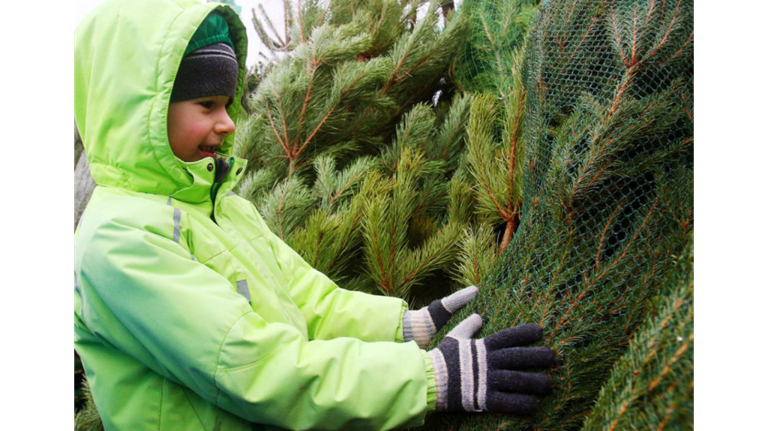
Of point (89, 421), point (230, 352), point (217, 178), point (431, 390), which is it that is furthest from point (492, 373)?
point (89, 421)

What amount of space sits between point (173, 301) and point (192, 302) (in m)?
0.04

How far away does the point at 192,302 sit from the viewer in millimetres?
954

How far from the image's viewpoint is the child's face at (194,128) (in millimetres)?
1224

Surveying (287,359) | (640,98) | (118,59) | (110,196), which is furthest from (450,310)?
(118,59)

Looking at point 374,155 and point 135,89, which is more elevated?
point 135,89

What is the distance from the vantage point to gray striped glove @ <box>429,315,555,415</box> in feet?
2.97

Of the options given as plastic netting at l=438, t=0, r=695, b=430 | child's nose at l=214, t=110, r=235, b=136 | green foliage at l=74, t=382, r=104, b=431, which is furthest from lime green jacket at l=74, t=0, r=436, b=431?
green foliage at l=74, t=382, r=104, b=431

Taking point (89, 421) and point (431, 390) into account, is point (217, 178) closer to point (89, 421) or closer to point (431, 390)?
Result: point (431, 390)

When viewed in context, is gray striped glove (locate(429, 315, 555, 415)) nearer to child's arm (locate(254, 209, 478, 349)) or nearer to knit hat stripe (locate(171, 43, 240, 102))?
child's arm (locate(254, 209, 478, 349))

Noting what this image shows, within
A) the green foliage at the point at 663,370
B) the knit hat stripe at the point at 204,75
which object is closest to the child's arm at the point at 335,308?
the knit hat stripe at the point at 204,75

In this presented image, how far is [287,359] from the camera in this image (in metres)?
0.96

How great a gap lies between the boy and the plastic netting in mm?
81

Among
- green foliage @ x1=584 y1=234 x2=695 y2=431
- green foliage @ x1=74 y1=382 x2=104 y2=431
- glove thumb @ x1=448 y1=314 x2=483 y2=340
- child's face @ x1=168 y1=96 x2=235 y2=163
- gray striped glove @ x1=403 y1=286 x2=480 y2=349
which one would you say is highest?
child's face @ x1=168 y1=96 x2=235 y2=163

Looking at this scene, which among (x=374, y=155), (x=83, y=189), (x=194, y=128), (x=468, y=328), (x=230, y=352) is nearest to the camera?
(x=230, y=352)
